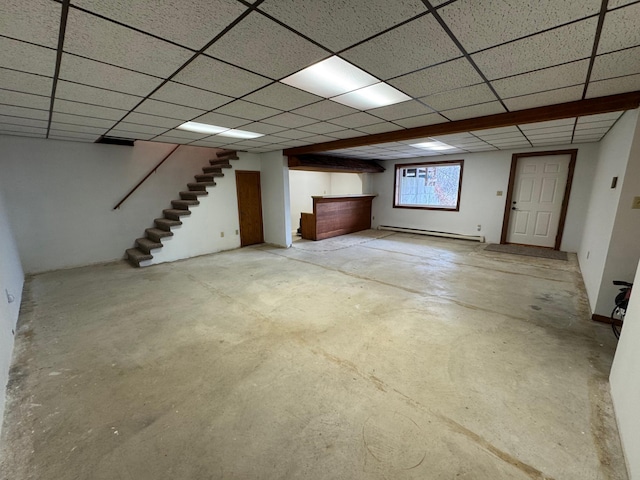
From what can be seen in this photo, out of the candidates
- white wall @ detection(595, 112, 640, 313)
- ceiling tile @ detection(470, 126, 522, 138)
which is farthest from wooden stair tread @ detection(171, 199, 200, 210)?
white wall @ detection(595, 112, 640, 313)

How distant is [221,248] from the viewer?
19.0 feet

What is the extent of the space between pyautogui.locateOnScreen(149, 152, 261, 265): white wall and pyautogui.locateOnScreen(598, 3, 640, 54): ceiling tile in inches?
220

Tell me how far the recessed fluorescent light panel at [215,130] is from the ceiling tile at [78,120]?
84 centimetres

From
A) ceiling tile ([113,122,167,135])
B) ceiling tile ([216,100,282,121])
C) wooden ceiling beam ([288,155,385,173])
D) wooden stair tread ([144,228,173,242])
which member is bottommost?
wooden stair tread ([144,228,173,242])

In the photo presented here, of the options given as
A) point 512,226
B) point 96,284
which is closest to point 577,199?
point 512,226

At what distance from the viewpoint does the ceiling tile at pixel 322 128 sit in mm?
3449

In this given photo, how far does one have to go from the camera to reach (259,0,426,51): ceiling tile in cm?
122

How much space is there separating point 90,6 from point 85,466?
2.27m

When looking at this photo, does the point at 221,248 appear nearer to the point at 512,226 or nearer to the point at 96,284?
the point at 96,284

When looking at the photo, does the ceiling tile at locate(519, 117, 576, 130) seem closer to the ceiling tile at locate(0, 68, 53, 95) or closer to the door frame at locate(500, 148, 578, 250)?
the door frame at locate(500, 148, 578, 250)

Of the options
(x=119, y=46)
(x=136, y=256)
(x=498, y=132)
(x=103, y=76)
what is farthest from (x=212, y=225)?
(x=498, y=132)

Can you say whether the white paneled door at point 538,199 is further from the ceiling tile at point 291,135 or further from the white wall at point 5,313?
the white wall at point 5,313

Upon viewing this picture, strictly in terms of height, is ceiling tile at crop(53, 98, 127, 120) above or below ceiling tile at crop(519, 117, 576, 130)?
below

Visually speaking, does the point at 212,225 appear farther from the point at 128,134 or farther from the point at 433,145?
the point at 433,145
